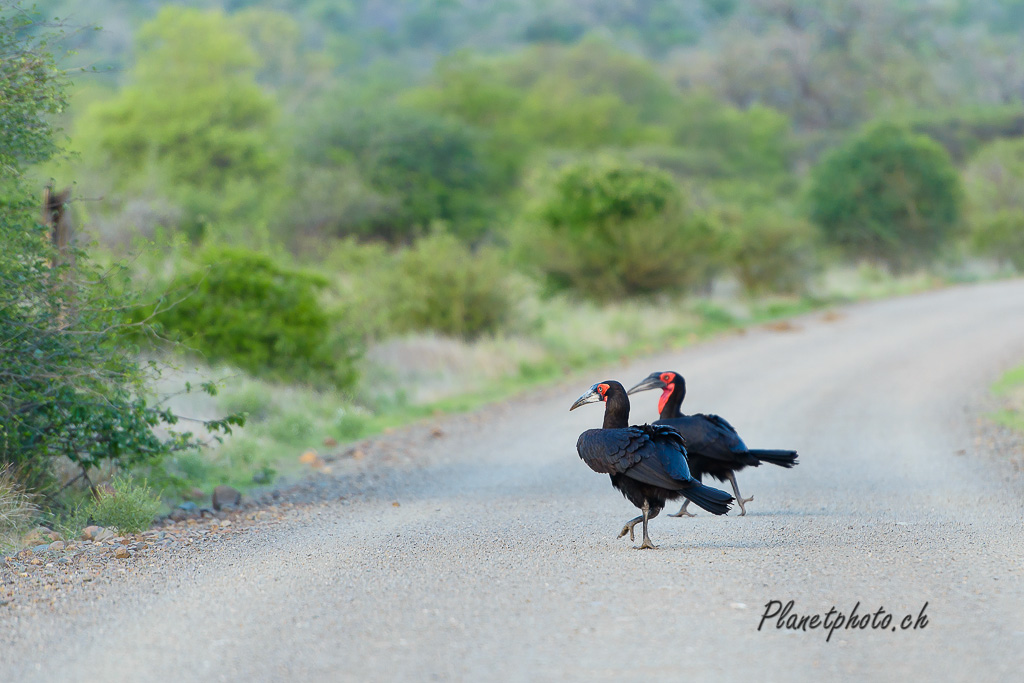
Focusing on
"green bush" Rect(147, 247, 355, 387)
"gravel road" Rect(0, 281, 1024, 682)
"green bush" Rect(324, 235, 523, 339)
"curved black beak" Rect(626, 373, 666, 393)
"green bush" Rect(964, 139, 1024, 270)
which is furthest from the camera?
"green bush" Rect(964, 139, 1024, 270)

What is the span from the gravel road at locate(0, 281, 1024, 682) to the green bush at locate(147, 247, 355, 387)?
12.9 feet

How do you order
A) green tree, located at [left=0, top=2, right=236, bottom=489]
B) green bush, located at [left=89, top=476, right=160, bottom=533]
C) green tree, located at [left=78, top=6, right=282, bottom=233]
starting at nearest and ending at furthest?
green bush, located at [left=89, top=476, right=160, bottom=533], green tree, located at [left=0, top=2, right=236, bottom=489], green tree, located at [left=78, top=6, right=282, bottom=233]

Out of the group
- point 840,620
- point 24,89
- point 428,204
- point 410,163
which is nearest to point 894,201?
point 428,204

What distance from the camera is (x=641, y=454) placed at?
19.6 feet

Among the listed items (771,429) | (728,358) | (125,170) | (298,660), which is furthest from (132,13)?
(298,660)

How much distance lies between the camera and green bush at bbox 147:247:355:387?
13938 mm

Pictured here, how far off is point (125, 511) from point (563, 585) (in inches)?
138

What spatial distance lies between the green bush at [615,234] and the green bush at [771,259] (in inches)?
212

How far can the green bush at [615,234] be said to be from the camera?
970 inches

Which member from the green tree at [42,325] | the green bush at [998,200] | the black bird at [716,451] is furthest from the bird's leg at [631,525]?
the green bush at [998,200]

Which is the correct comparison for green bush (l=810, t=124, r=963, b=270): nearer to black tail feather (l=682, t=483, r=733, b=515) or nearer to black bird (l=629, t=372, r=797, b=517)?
black bird (l=629, t=372, r=797, b=517)

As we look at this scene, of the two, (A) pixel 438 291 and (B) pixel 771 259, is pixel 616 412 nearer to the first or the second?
(A) pixel 438 291

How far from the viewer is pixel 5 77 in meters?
7.39

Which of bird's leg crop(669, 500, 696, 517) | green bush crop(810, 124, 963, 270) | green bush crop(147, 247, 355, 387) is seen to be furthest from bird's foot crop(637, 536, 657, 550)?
green bush crop(810, 124, 963, 270)
